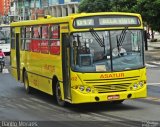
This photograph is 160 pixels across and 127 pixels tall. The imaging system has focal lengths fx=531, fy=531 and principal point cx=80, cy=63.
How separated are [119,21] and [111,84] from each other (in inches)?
72.9

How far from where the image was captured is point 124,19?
15.2 metres

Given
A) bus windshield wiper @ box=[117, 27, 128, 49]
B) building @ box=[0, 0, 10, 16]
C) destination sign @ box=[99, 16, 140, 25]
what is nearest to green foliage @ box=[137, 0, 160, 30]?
destination sign @ box=[99, 16, 140, 25]

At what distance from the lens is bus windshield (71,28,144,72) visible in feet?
48.0

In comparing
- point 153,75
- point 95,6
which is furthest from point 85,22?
point 95,6

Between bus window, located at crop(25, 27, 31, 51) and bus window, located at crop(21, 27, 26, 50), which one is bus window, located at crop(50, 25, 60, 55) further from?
bus window, located at crop(21, 27, 26, 50)

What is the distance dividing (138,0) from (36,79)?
24.9 m

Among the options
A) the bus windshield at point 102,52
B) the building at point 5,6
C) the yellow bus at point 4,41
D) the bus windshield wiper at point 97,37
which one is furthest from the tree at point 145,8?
the building at point 5,6

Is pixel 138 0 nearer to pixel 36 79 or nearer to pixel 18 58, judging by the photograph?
pixel 18 58

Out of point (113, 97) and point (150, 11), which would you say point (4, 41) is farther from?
point (113, 97)

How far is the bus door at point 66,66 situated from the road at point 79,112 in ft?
1.86

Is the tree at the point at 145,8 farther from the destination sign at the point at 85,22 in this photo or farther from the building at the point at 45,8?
the building at the point at 45,8

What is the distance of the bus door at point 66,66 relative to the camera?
15083 mm

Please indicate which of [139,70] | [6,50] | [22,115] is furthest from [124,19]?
[6,50]

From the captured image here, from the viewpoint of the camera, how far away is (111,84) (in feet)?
47.7
